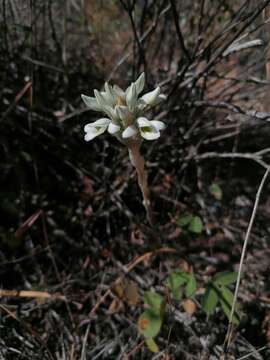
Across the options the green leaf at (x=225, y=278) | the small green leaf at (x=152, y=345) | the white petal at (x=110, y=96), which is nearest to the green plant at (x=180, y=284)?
the green leaf at (x=225, y=278)

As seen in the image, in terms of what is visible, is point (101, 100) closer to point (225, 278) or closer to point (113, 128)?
point (113, 128)

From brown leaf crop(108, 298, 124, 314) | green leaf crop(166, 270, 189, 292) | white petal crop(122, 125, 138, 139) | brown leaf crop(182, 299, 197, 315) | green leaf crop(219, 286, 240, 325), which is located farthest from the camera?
brown leaf crop(108, 298, 124, 314)

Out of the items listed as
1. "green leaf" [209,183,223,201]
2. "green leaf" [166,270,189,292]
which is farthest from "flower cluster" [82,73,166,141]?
"green leaf" [209,183,223,201]

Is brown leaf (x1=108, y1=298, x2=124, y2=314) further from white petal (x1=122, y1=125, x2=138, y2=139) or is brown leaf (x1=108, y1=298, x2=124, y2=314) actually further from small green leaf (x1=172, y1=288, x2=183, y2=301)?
white petal (x1=122, y1=125, x2=138, y2=139)

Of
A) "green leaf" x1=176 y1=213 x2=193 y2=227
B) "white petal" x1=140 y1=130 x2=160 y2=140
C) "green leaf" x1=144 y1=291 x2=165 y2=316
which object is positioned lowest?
"green leaf" x1=144 y1=291 x2=165 y2=316

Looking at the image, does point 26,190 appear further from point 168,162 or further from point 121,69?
point 121,69

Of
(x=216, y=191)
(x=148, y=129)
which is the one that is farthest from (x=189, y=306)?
(x=148, y=129)
